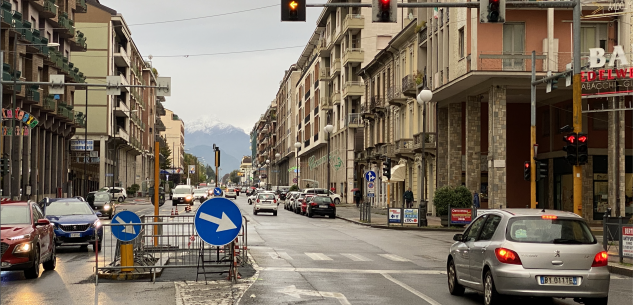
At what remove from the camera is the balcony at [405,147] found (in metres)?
52.4

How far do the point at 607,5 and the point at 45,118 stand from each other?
39.2 meters

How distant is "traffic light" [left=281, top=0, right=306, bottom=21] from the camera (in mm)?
16328

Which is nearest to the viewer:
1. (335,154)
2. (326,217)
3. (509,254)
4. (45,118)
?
(509,254)

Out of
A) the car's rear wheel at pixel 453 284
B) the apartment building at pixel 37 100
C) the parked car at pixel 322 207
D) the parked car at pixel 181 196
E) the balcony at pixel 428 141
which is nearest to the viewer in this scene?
the car's rear wheel at pixel 453 284

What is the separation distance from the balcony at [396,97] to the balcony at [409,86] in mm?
2104

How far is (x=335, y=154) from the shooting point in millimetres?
85250

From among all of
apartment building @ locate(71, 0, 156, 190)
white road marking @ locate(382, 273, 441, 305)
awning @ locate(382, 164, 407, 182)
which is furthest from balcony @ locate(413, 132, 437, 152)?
apartment building @ locate(71, 0, 156, 190)

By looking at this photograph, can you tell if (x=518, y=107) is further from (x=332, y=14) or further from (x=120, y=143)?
(x=120, y=143)

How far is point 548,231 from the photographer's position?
11422mm

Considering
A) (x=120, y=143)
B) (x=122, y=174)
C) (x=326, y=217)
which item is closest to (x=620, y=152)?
(x=326, y=217)

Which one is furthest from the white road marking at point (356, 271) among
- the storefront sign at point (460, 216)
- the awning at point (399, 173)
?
the awning at point (399, 173)

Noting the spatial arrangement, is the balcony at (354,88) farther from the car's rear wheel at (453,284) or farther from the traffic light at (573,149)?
the car's rear wheel at (453,284)

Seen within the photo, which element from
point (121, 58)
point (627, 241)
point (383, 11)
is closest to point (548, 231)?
point (383, 11)

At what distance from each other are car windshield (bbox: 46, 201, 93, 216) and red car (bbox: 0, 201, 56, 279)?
20.8 feet
